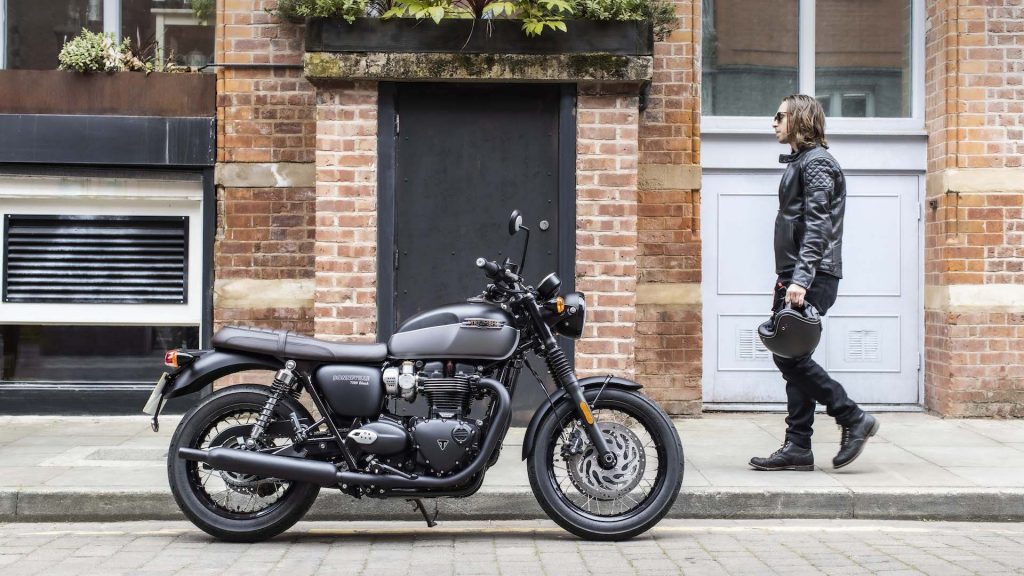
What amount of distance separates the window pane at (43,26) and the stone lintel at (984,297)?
23.3 ft

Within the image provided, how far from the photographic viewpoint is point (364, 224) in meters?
8.02

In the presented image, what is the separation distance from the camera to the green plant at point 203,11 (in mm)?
9086

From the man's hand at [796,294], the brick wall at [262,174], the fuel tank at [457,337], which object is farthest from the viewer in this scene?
the brick wall at [262,174]

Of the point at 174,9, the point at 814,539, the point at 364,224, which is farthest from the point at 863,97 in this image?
the point at 174,9

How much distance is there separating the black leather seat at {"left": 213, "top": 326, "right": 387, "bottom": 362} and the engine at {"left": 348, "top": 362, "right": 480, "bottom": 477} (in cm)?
13

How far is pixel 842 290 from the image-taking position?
9.30 meters

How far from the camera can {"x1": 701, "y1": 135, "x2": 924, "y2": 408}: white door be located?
9.24 metres

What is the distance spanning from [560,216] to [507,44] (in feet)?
4.18

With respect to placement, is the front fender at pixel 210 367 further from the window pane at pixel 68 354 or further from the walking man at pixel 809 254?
the window pane at pixel 68 354

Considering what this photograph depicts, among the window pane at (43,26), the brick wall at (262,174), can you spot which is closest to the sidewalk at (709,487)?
the brick wall at (262,174)

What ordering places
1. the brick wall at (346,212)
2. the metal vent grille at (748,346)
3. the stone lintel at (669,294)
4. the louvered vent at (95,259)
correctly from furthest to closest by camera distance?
the metal vent grille at (748,346) → the louvered vent at (95,259) → the stone lintel at (669,294) → the brick wall at (346,212)

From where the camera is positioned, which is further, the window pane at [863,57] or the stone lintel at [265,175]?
the window pane at [863,57]

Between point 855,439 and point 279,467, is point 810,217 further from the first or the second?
point 279,467

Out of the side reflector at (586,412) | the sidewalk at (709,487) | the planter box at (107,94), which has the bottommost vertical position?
the sidewalk at (709,487)
